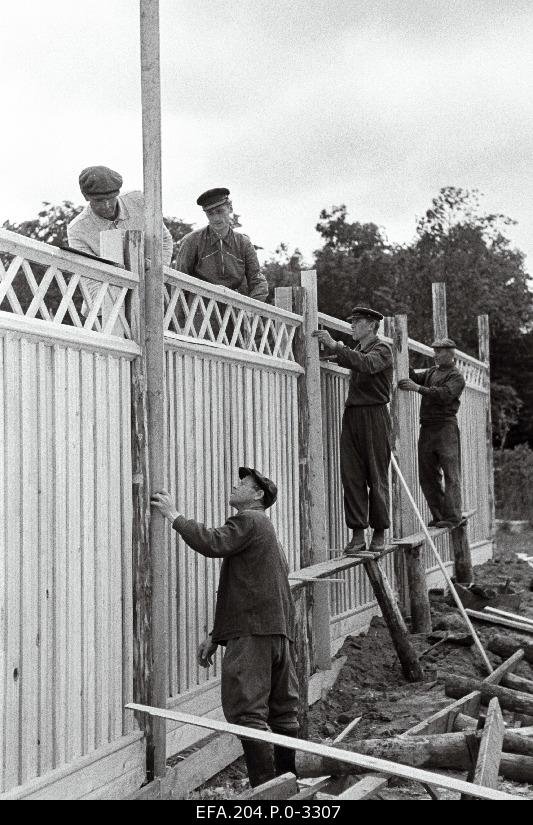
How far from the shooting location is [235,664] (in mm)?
5355

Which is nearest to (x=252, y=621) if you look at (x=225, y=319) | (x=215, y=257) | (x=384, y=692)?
(x=225, y=319)

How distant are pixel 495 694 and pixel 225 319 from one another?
3041 millimetres

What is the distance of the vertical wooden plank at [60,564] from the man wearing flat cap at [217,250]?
122 inches

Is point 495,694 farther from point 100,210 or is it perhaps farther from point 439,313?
point 439,313

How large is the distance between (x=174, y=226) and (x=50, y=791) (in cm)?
2594

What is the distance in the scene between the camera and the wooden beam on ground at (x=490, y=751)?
16.2 ft

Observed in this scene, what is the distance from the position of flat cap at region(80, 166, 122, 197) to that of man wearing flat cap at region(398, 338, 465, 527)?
514cm

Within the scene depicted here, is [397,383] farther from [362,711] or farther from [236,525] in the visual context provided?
[236,525]

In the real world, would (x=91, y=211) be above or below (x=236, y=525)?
above

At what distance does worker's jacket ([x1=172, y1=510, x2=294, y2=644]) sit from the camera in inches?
212

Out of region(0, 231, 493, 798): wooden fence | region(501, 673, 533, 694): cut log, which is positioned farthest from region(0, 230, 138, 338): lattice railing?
Answer: region(501, 673, 533, 694): cut log

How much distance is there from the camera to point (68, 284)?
4887 millimetres

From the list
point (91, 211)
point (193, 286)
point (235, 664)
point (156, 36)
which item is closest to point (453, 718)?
point (235, 664)

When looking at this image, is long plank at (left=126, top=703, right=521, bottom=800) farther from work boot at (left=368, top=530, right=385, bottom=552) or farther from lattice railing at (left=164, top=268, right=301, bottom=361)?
work boot at (left=368, top=530, right=385, bottom=552)
